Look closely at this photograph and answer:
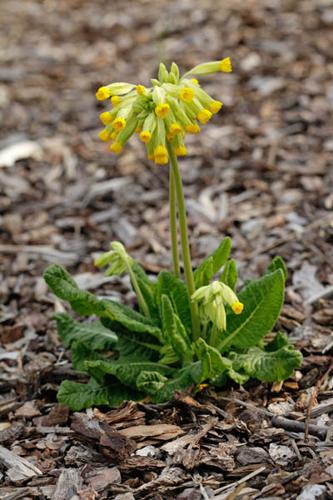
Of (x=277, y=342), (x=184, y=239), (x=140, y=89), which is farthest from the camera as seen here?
(x=277, y=342)

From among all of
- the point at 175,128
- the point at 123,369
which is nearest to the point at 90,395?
the point at 123,369

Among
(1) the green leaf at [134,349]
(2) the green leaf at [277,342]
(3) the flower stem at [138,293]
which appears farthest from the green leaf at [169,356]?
(2) the green leaf at [277,342]

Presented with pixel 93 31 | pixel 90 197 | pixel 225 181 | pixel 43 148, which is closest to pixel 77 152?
pixel 43 148

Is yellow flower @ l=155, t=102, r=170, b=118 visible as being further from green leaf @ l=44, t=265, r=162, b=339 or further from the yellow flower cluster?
green leaf @ l=44, t=265, r=162, b=339

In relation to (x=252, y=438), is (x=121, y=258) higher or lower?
higher

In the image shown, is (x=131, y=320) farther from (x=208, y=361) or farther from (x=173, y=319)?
(x=208, y=361)

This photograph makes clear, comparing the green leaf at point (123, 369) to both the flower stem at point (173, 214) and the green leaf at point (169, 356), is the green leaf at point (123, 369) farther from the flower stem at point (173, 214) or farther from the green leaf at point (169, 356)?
the flower stem at point (173, 214)

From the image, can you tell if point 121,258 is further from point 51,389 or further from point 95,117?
point 95,117
